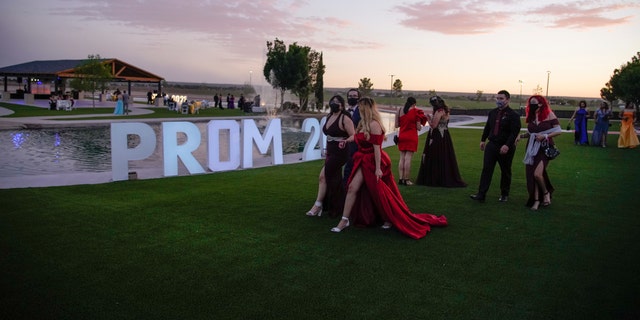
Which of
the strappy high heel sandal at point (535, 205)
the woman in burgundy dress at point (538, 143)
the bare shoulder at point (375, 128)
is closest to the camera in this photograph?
the bare shoulder at point (375, 128)

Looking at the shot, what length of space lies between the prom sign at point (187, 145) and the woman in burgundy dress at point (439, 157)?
14.6 ft

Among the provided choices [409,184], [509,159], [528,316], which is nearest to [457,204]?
[509,159]

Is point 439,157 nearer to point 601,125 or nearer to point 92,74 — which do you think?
point 601,125

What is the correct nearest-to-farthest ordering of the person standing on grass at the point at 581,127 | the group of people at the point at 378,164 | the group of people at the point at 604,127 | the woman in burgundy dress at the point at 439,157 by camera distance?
the group of people at the point at 378,164, the woman in burgundy dress at the point at 439,157, the group of people at the point at 604,127, the person standing on grass at the point at 581,127

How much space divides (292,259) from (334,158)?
2.19 meters

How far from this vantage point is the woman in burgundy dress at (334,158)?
7.37 metres

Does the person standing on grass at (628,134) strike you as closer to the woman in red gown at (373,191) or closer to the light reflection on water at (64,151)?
the light reflection on water at (64,151)

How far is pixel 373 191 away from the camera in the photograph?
698 centimetres

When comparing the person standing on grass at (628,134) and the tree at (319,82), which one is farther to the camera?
the tree at (319,82)

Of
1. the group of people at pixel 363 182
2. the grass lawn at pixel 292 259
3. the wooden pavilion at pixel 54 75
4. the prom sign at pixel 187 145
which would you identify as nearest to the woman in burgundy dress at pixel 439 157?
the grass lawn at pixel 292 259

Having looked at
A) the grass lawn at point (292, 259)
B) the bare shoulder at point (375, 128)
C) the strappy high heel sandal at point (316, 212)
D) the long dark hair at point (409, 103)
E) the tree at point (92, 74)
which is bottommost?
the grass lawn at point (292, 259)

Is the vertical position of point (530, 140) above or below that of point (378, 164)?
above

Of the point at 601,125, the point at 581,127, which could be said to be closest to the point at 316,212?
the point at 601,125

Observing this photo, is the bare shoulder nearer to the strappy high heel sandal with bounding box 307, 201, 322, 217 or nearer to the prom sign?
the strappy high heel sandal with bounding box 307, 201, 322, 217
